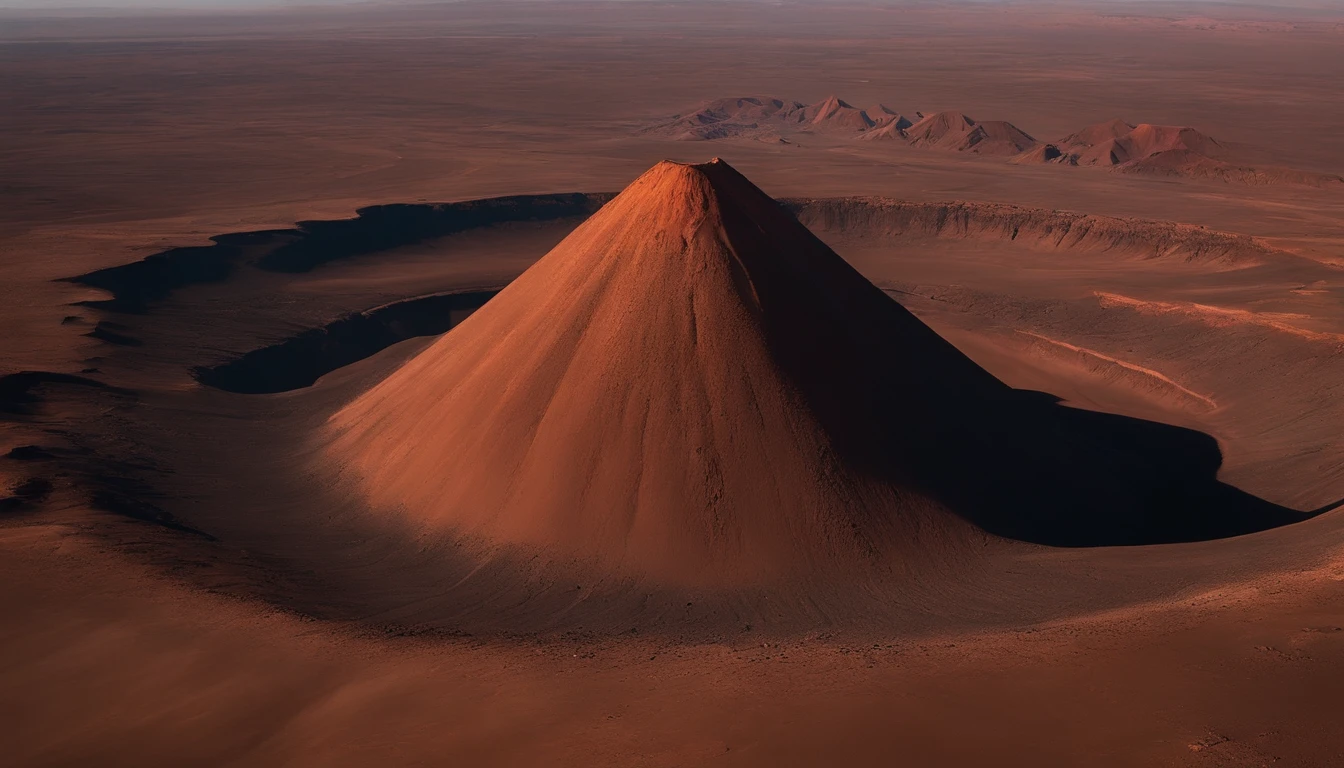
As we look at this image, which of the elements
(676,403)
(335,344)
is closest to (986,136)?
(335,344)

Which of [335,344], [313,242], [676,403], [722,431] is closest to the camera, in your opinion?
[722,431]

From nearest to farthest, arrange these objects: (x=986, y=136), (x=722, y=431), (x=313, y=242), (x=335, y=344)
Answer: (x=722, y=431), (x=335, y=344), (x=313, y=242), (x=986, y=136)

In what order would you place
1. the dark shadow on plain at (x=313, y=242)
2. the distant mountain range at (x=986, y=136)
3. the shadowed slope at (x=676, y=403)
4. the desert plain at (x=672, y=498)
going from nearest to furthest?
1. the desert plain at (x=672, y=498)
2. the shadowed slope at (x=676, y=403)
3. the dark shadow on plain at (x=313, y=242)
4. the distant mountain range at (x=986, y=136)

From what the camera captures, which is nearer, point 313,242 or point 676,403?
point 676,403

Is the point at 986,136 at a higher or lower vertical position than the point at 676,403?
higher

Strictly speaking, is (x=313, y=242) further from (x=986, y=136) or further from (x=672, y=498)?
(x=986, y=136)

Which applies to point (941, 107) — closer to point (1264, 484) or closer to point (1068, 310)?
point (1068, 310)

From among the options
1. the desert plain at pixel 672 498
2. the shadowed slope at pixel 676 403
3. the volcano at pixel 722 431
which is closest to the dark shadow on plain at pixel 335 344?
the desert plain at pixel 672 498

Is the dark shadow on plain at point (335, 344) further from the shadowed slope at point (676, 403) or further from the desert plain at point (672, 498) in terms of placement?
the shadowed slope at point (676, 403)
